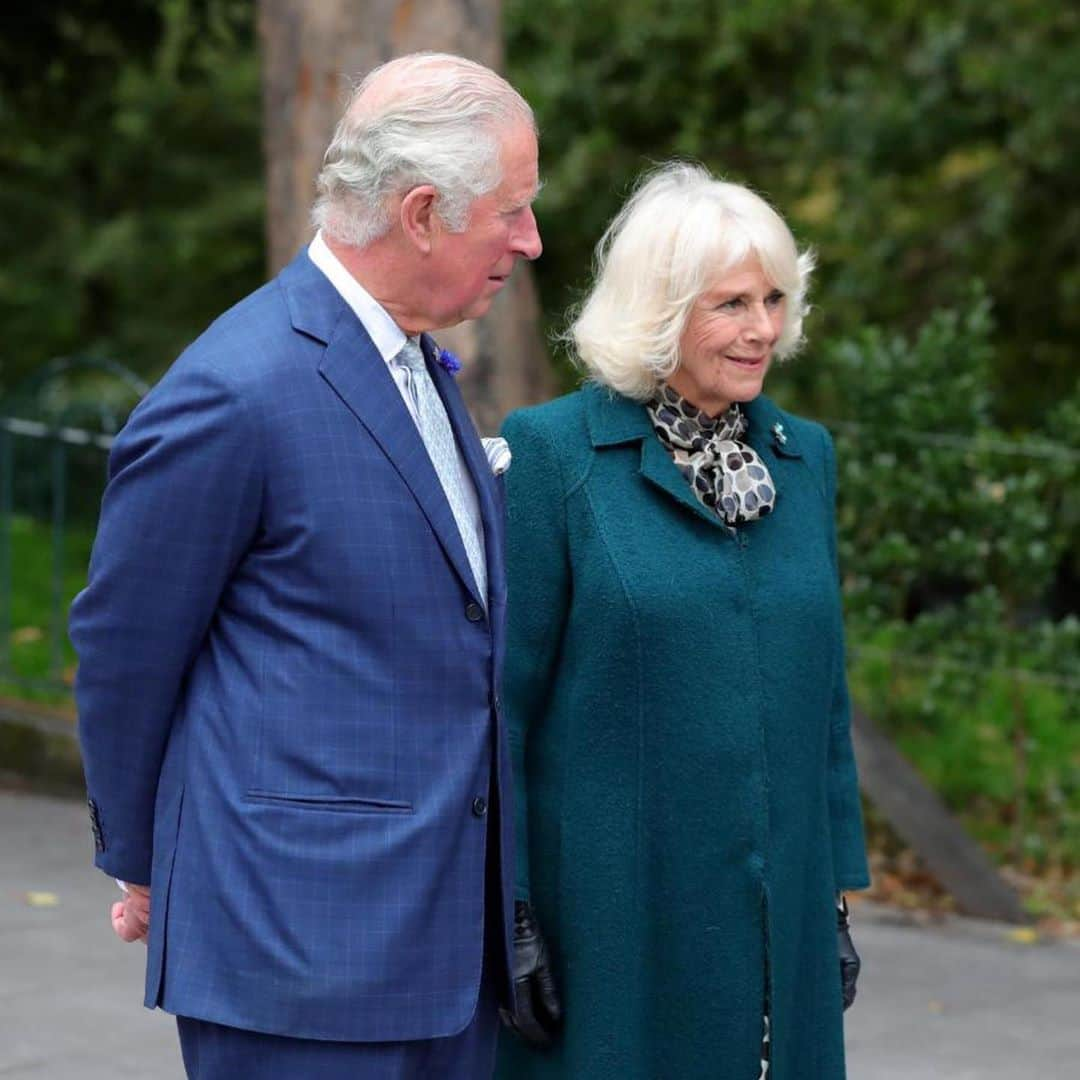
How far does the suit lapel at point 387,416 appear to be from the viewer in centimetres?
268

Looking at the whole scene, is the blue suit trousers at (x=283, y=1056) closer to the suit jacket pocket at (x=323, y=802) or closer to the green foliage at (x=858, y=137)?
the suit jacket pocket at (x=323, y=802)

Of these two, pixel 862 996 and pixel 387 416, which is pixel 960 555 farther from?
pixel 387 416

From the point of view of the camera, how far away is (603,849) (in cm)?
333

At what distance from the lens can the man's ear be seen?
8.78 feet

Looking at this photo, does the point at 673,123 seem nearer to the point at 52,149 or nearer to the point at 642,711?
the point at 52,149

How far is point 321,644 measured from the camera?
2.61m

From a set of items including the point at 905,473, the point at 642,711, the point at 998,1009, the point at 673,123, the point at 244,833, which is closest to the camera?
Result: the point at 244,833

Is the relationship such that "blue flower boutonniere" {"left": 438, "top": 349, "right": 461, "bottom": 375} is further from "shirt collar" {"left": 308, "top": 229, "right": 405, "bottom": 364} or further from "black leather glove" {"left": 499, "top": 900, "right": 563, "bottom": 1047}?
"black leather glove" {"left": 499, "top": 900, "right": 563, "bottom": 1047}

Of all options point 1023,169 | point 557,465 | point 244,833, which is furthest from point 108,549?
point 1023,169

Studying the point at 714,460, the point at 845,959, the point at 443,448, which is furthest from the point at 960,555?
the point at 443,448

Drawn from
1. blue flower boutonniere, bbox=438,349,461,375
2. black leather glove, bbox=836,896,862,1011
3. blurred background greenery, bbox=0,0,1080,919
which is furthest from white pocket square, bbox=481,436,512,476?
blurred background greenery, bbox=0,0,1080,919

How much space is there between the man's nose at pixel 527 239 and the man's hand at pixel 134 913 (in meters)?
0.94

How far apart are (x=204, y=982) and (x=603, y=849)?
2.82 ft

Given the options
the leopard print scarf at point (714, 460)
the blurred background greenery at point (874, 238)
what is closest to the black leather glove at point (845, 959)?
the leopard print scarf at point (714, 460)
